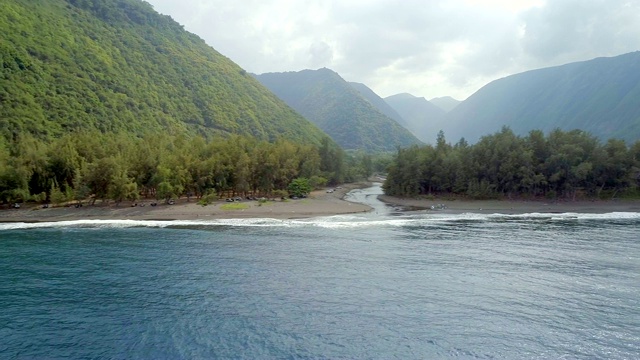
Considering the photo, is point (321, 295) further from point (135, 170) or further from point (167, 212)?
point (135, 170)

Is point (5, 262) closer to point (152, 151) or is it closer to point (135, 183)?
point (135, 183)

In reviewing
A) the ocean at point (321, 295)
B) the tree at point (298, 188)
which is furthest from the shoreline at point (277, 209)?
the ocean at point (321, 295)

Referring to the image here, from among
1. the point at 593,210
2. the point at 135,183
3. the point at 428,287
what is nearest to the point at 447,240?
the point at 428,287

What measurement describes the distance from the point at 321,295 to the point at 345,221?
140ft

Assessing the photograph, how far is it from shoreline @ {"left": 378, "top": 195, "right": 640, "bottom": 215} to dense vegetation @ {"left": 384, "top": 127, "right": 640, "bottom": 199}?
3315 millimetres

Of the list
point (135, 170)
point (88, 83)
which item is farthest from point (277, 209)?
point (88, 83)

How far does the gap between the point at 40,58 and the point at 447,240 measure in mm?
147076

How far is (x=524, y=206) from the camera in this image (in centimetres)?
9469

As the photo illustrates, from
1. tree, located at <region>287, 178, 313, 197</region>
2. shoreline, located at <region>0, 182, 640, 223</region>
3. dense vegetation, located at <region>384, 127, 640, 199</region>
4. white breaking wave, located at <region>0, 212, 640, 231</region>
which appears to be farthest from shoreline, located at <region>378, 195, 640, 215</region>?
tree, located at <region>287, 178, 313, 197</region>

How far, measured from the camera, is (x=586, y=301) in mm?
32562

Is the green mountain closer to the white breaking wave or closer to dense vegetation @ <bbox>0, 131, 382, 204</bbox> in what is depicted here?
dense vegetation @ <bbox>0, 131, 382, 204</bbox>

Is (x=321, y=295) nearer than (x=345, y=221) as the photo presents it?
Yes

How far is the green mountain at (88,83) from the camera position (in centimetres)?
11756

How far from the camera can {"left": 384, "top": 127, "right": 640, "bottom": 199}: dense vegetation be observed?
316 ft
